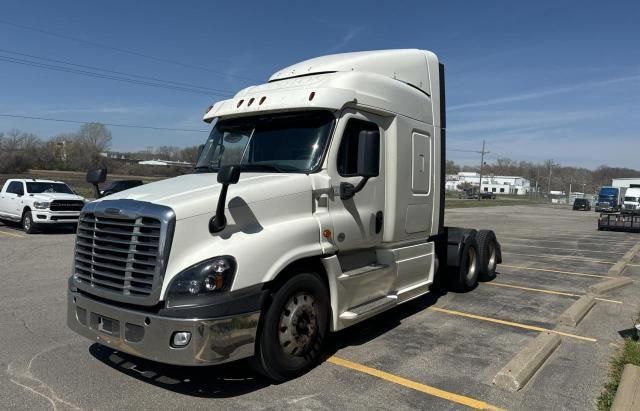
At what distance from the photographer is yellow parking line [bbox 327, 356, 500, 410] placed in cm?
404

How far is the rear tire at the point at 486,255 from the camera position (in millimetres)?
9023

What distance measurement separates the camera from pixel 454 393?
425 centimetres

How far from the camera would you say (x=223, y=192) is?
156 inches

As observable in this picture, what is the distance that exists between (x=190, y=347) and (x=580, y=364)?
3935 millimetres

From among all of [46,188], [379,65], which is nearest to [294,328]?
[379,65]

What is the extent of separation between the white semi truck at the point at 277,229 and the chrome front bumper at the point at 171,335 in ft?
0.03

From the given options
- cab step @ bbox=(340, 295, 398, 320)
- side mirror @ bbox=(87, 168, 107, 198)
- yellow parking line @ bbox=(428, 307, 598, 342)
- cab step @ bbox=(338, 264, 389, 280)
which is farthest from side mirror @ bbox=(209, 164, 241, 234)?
yellow parking line @ bbox=(428, 307, 598, 342)

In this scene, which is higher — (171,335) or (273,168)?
(273,168)

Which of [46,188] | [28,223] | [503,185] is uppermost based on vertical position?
[503,185]

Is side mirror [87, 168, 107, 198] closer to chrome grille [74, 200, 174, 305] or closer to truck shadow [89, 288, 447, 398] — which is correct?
chrome grille [74, 200, 174, 305]

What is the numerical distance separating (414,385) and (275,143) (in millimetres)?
2686

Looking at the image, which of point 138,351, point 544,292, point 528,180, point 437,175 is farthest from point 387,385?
point 528,180

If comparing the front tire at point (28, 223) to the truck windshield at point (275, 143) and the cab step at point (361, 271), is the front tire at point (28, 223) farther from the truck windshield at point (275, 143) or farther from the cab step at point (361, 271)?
the cab step at point (361, 271)

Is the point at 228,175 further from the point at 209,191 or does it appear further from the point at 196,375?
the point at 196,375
